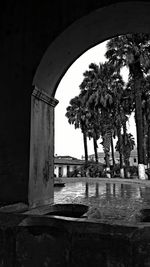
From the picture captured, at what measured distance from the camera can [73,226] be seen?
8.29 feet

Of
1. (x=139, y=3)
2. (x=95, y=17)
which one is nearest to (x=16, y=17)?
(x=95, y=17)

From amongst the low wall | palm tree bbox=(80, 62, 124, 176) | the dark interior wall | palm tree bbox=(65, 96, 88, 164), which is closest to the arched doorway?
the dark interior wall

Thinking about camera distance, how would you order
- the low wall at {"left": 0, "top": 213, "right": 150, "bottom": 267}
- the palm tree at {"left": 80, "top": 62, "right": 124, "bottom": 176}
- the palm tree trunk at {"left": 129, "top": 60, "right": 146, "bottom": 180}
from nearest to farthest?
the low wall at {"left": 0, "top": 213, "right": 150, "bottom": 267} < the palm tree trunk at {"left": 129, "top": 60, "right": 146, "bottom": 180} < the palm tree at {"left": 80, "top": 62, "right": 124, "bottom": 176}

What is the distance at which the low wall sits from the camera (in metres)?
2.28

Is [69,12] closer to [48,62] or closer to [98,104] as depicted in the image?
[48,62]

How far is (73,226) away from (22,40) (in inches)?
123

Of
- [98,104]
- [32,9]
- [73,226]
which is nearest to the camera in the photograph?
[73,226]

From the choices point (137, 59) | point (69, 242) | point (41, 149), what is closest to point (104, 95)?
point (137, 59)

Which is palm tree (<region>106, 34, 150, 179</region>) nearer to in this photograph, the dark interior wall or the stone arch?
the stone arch

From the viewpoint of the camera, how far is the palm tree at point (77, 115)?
31517mm

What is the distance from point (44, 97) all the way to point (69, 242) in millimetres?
2492

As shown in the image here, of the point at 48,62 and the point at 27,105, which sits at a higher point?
the point at 48,62

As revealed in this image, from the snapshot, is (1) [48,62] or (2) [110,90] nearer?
(1) [48,62]

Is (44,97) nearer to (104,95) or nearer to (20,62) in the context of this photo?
(20,62)
